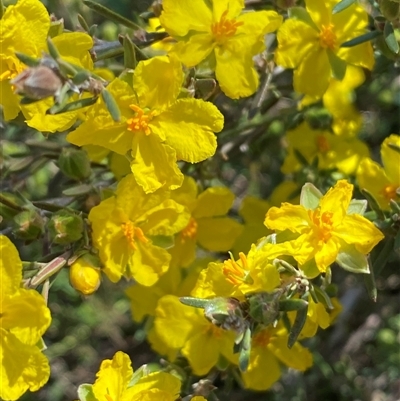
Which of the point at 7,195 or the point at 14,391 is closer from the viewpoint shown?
the point at 14,391

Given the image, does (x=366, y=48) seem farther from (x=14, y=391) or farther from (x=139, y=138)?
(x=14, y=391)

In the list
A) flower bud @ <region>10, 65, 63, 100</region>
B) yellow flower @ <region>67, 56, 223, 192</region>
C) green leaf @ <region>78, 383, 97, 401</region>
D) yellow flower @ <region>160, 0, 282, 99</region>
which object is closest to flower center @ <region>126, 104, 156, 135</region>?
yellow flower @ <region>67, 56, 223, 192</region>

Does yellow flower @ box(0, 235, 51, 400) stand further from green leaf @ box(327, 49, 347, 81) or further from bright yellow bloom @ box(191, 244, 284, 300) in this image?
green leaf @ box(327, 49, 347, 81)

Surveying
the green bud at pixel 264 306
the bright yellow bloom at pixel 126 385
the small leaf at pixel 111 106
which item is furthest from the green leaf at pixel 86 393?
the small leaf at pixel 111 106

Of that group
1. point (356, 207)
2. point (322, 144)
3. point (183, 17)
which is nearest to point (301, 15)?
point (183, 17)

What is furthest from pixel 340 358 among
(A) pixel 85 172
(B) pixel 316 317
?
(A) pixel 85 172
